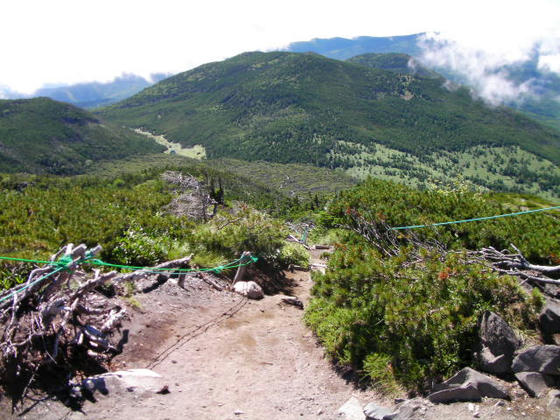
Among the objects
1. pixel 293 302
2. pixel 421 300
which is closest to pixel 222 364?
pixel 421 300

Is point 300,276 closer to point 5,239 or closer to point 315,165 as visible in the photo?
point 5,239

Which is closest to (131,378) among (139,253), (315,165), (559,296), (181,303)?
(181,303)

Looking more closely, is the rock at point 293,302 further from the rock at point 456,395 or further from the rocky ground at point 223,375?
the rock at point 456,395

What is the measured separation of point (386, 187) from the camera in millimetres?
12203

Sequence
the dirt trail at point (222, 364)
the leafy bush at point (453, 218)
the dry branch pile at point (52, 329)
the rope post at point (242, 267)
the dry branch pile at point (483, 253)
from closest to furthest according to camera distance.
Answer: the dry branch pile at point (52, 329) < the dirt trail at point (222, 364) < the dry branch pile at point (483, 253) < the leafy bush at point (453, 218) < the rope post at point (242, 267)

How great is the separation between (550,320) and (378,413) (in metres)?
2.58

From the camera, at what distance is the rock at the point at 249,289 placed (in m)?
9.58

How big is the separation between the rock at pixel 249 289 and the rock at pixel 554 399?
6566 millimetres

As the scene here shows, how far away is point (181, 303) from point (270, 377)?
9.58 feet

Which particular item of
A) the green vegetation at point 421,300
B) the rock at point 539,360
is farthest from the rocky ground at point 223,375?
the green vegetation at point 421,300

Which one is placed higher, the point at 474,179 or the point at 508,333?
the point at 508,333

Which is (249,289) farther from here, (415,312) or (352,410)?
(415,312)

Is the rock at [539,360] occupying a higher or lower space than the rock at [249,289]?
higher

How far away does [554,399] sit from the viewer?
3.94 meters
